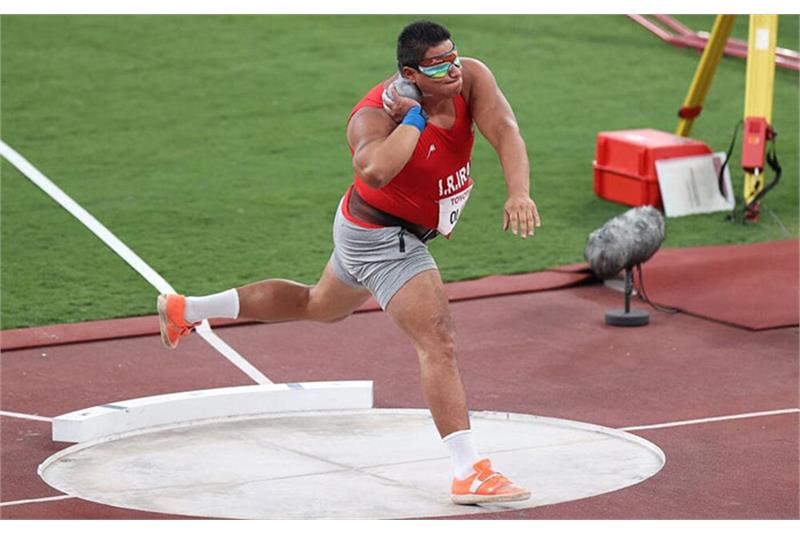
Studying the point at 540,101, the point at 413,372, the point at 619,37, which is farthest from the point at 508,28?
the point at 413,372

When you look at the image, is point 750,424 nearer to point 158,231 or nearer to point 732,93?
point 158,231

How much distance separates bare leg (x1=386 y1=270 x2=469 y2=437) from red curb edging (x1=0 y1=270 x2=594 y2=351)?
3277 millimetres

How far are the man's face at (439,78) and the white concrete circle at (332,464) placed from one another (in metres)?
1.52

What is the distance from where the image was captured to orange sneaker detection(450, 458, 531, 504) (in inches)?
237

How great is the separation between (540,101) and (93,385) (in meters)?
8.26

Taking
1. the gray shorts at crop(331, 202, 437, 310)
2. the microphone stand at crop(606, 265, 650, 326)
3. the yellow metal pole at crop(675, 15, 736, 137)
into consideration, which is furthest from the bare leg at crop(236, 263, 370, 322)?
the yellow metal pole at crop(675, 15, 736, 137)

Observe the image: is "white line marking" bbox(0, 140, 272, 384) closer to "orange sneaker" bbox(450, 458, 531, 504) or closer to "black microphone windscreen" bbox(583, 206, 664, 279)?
"orange sneaker" bbox(450, 458, 531, 504)

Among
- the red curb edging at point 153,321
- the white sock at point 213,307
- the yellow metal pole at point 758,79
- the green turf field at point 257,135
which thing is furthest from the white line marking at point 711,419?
the yellow metal pole at point 758,79

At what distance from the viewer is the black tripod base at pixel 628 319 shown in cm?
916

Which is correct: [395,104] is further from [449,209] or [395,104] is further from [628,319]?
[628,319]

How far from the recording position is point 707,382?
809 centimetres

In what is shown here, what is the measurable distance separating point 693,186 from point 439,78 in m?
6.35

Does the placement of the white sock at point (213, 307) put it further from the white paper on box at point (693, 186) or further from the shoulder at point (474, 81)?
the white paper on box at point (693, 186)

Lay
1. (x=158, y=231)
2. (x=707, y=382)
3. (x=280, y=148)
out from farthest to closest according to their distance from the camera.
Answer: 1. (x=280, y=148)
2. (x=158, y=231)
3. (x=707, y=382)
